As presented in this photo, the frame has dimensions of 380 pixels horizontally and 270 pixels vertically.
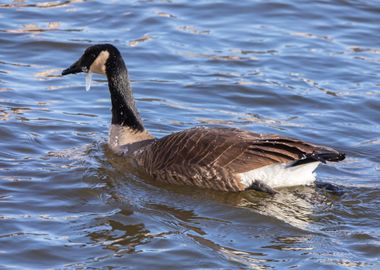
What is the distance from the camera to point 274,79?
12609 mm

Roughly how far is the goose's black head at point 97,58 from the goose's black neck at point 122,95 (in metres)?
0.03

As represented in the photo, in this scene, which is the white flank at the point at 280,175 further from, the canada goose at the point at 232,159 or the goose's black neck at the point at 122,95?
the goose's black neck at the point at 122,95

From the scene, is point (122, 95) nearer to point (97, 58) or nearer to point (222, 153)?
point (97, 58)

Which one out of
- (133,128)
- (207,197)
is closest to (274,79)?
(133,128)

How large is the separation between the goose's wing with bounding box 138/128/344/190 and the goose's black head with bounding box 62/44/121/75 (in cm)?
133

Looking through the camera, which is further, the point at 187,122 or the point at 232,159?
the point at 187,122

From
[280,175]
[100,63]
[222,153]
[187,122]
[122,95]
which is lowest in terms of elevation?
[280,175]

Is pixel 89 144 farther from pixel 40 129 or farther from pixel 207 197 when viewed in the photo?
pixel 207 197

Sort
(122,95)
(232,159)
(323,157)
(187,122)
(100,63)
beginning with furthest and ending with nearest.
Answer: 1. (187,122)
2. (100,63)
3. (122,95)
4. (232,159)
5. (323,157)

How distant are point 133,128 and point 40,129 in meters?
1.24

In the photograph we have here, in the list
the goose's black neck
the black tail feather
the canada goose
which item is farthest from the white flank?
the goose's black neck

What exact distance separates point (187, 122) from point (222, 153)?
2212 millimetres

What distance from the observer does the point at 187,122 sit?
1121 centimetres

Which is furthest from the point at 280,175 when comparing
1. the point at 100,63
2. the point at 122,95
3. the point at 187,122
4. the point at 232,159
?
the point at 100,63
